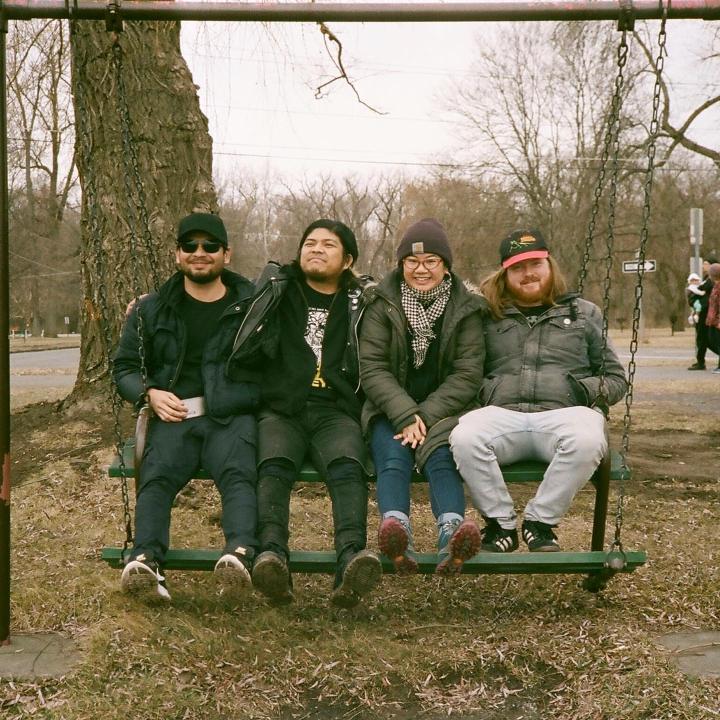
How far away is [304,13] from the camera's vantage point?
3428mm

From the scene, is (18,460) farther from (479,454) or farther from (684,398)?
(684,398)

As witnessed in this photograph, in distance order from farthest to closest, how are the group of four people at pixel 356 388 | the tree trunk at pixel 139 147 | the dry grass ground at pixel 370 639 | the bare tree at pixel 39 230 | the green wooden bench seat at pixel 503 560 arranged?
the bare tree at pixel 39 230, the tree trunk at pixel 139 147, the group of four people at pixel 356 388, the green wooden bench seat at pixel 503 560, the dry grass ground at pixel 370 639

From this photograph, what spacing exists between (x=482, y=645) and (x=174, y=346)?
6.05 ft

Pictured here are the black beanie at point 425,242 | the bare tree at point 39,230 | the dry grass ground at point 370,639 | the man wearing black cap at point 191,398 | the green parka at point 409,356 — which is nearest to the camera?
the dry grass ground at point 370,639

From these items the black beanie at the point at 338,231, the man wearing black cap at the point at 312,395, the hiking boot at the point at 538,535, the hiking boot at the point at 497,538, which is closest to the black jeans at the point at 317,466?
the man wearing black cap at the point at 312,395

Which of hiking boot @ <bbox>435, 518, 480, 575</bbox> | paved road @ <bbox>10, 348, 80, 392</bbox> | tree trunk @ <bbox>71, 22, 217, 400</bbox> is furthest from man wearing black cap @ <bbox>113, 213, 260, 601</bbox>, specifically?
paved road @ <bbox>10, 348, 80, 392</bbox>

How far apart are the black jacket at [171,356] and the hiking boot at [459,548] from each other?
110 cm

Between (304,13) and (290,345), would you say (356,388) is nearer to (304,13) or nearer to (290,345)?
(290,345)

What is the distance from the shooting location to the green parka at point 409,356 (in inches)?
141

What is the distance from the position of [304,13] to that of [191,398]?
170 cm

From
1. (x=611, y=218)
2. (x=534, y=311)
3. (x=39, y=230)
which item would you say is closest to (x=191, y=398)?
(x=534, y=311)

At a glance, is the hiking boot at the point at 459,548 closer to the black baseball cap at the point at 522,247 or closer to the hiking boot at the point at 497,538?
the hiking boot at the point at 497,538

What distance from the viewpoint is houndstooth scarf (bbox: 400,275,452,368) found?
149 inches

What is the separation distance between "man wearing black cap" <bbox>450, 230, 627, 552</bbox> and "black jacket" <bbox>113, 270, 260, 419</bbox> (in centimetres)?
98
